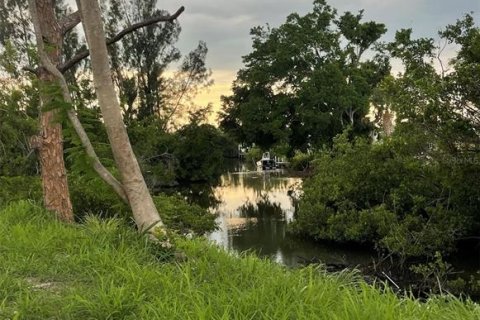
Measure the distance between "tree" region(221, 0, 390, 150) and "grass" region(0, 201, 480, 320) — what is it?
85.8 feet

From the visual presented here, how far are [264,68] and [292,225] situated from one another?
55.0 feet

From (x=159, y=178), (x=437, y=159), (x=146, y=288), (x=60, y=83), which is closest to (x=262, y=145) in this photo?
(x=159, y=178)

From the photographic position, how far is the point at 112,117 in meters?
4.70

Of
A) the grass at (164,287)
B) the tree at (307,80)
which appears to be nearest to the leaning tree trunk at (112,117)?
the grass at (164,287)

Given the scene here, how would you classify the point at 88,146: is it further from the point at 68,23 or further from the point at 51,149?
the point at 68,23

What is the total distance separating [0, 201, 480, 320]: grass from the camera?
2.74 metres

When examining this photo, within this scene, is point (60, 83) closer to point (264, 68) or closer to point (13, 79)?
point (13, 79)

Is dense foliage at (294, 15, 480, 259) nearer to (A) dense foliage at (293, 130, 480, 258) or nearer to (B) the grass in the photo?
(A) dense foliage at (293, 130, 480, 258)

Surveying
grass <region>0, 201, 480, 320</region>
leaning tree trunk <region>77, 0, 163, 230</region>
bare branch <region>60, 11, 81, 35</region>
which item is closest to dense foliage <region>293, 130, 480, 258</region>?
bare branch <region>60, 11, 81, 35</region>

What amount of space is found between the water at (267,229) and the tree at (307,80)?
3748 mm

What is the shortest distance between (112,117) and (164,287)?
2033 mm

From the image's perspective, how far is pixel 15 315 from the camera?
2.68 metres

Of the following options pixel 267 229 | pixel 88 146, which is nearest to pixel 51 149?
pixel 88 146

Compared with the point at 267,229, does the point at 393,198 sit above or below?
above
